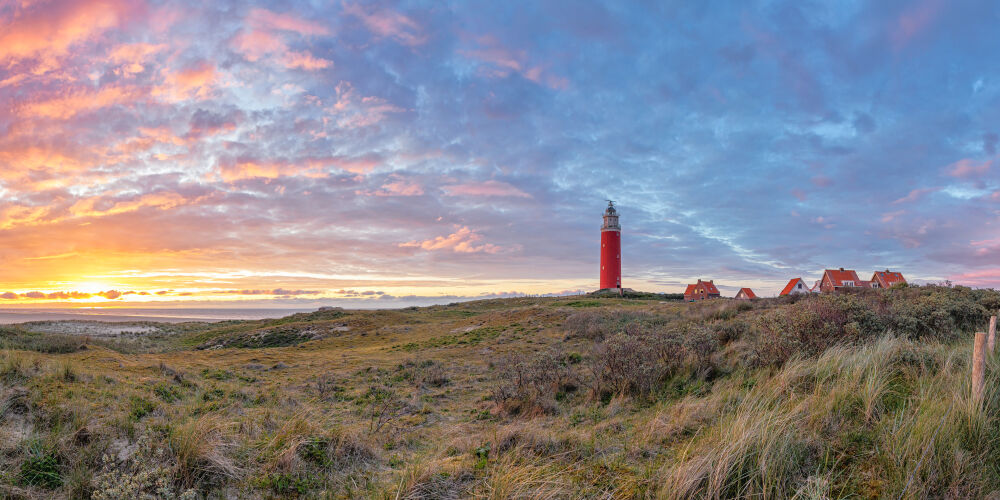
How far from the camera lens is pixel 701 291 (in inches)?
2361

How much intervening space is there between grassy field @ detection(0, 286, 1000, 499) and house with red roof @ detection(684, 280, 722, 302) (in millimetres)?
49884

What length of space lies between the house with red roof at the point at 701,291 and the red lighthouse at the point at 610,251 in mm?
10259

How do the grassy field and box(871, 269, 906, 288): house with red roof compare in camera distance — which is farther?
box(871, 269, 906, 288): house with red roof

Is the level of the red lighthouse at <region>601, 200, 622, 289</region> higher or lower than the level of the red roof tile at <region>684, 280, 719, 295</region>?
higher

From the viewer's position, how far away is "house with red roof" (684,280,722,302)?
193ft

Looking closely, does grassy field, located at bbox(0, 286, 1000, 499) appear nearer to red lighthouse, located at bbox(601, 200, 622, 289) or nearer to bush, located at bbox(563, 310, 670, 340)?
bush, located at bbox(563, 310, 670, 340)

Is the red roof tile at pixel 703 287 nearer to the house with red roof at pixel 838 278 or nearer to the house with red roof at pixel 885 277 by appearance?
the house with red roof at pixel 838 278

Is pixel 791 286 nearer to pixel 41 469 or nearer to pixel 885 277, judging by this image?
pixel 885 277

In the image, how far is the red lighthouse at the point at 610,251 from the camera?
60522 mm

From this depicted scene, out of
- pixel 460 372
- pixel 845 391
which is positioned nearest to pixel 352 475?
pixel 845 391

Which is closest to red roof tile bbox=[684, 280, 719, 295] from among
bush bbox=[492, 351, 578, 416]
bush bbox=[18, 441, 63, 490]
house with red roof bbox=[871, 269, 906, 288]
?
house with red roof bbox=[871, 269, 906, 288]

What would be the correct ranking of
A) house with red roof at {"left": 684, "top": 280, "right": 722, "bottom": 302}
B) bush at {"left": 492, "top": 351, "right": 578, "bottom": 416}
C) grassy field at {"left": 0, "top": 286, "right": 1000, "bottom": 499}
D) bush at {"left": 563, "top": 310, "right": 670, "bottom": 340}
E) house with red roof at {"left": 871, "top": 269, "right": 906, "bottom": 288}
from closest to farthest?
grassy field at {"left": 0, "top": 286, "right": 1000, "bottom": 499}
bush at {"left": 492, "top": 351, "right": 578, "bottom": 416}
bush at {"left": 563, "top": 310, "right": 670, "bottom": 340}
house with red roof at {"left": 871, "top": 269, "right": 906, "bottom": 288}
house with red roof at {"left": 684, "top": 280, "right": 722, "bottom": 302}

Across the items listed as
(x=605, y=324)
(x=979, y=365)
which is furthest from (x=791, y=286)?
(x=979, y=365)

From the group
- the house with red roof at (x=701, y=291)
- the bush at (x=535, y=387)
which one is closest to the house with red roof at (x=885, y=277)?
the house with red roof at (x=701, y=291)
